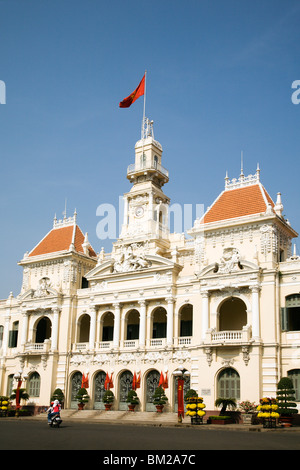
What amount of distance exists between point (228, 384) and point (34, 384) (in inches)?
744

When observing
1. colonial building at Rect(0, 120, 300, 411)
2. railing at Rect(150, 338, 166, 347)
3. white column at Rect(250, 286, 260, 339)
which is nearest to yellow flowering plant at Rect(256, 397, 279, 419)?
colonial building at Rect(0, 120, 300, 411)

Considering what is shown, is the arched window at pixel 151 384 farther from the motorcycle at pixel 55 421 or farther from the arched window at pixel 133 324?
the motorcycle at pixel 55 421

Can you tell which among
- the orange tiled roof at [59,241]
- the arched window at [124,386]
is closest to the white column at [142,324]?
the arched window at [124,386]

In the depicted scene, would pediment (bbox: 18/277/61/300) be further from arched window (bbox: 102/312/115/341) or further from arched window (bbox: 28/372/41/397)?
arched window (bbox: 28/372/41/397)

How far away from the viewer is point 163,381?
3884 centimetres

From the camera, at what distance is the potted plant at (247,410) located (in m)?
30.6

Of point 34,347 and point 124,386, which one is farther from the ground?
point 34,347

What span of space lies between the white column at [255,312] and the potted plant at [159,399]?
312 inches

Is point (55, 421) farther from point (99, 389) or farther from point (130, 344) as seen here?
point (99, 389)

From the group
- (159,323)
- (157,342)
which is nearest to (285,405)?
(157,342)

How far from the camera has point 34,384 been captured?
46.3 meters

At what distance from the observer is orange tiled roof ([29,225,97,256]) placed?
164 ft

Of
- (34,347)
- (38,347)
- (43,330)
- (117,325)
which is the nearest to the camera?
(117,325)
